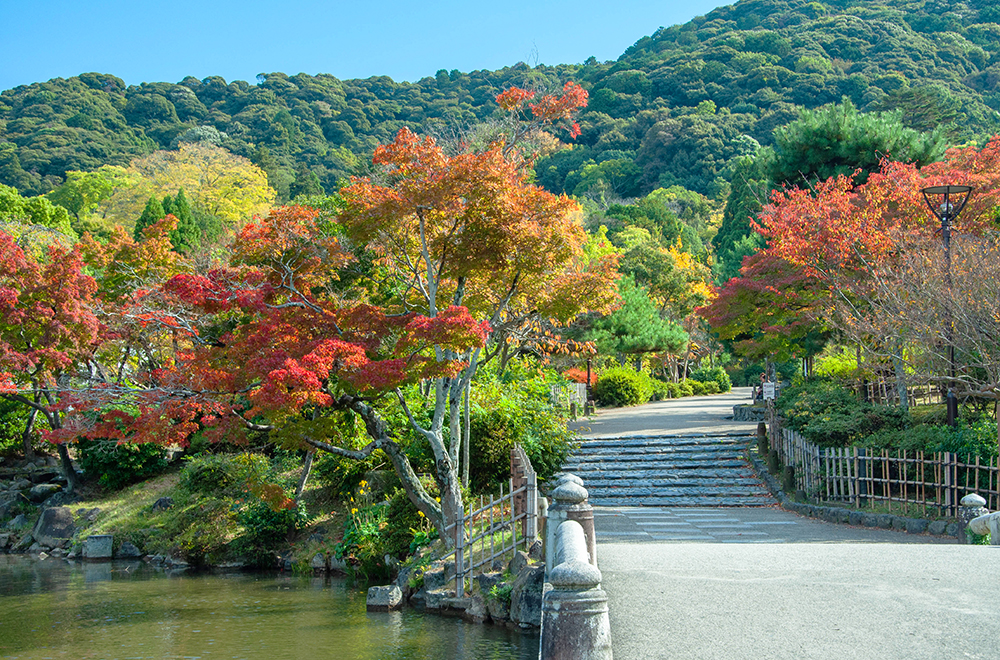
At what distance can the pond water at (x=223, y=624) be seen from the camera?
29.1 feet

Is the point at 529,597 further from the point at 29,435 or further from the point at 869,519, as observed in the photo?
the point at 29,435

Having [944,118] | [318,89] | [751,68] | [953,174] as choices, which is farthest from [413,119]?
[953,174]

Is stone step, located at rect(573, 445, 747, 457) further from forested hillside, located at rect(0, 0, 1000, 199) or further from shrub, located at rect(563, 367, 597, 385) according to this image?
forested hillside, located at rect(0, 0, 1000, 199)

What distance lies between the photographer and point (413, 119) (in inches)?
3789

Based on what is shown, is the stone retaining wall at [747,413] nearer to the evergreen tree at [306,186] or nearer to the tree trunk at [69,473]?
the tree trunk at [69,473]

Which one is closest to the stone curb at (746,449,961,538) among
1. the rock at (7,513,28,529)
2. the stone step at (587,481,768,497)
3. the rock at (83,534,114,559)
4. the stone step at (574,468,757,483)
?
the stone step at (587,481,768,497)

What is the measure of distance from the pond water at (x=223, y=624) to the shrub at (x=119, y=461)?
472 cm

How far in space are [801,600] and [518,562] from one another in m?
4.29

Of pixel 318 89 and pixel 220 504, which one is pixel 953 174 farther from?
pixel 318 89

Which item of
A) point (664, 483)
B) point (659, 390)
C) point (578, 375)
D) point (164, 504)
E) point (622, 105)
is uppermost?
point (622, 105)

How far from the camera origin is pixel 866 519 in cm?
→ 1204

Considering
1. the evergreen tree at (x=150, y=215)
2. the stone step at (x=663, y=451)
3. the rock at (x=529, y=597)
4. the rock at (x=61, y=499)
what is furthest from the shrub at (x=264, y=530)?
the evergreen tree at (x=150, y=215)

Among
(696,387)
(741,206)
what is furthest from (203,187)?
(741,206)

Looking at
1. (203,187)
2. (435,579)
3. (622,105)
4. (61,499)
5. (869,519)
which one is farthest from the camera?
(622,105)
